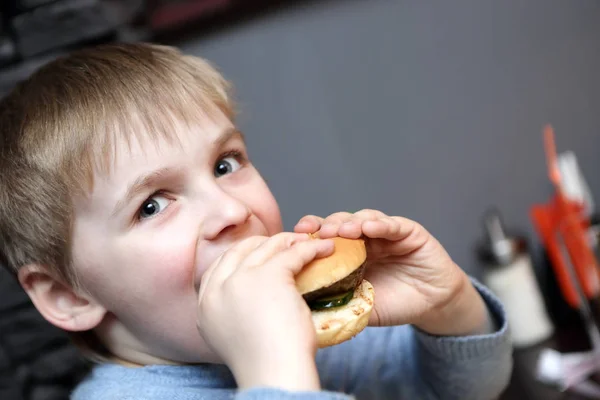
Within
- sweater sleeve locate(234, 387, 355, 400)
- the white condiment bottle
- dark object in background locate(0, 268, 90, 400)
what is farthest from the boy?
the white condiment bottle

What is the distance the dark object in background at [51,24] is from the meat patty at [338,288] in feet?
3.08

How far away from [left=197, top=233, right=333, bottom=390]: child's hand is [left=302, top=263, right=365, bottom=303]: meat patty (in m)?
0.05

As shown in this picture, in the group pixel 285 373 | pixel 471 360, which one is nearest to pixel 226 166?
pixel 285 373

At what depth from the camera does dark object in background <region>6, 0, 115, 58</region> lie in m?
1.41

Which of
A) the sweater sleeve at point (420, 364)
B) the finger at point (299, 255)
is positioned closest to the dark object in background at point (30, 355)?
the sweater sleeve at point (420, 364)

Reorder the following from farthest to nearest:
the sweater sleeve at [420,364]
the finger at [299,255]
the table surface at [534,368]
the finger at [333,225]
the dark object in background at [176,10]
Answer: the dark object in background at [176,10] → the table surface at [534,368] → the sweater sleeve at [420,364] → the finger at [333,225] → the finger at [299,255]

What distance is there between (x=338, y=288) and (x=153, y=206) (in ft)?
1.03

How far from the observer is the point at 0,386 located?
1.33 meters

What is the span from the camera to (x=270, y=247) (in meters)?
0.80

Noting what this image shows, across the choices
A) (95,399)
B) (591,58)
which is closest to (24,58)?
(95,399)

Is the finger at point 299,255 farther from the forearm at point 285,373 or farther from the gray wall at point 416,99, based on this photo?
the gray wall at point 416,99

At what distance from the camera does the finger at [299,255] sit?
Answer: 30.2 inches

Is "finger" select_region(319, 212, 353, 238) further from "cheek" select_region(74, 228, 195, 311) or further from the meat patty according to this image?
"cheek" select_region(74, 228, 195, 311)

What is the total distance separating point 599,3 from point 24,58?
157cm
